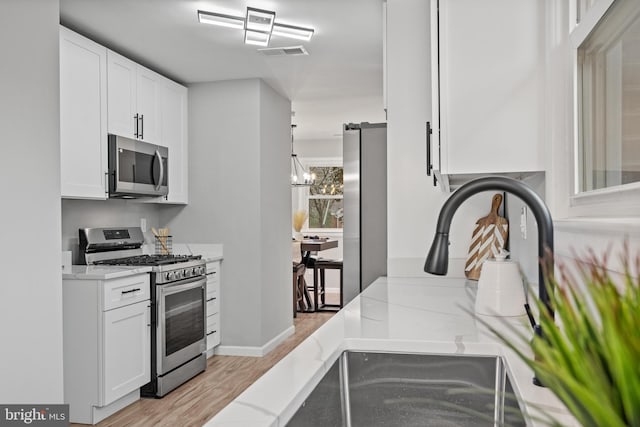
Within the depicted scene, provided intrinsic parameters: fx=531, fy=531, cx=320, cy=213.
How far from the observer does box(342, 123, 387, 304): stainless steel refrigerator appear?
338 cm

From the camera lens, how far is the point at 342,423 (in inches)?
44.2

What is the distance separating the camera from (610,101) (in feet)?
4.20

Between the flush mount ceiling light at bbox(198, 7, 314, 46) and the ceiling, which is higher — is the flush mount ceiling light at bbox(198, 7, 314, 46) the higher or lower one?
the lower one

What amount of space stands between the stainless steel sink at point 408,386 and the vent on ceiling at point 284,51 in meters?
2.98

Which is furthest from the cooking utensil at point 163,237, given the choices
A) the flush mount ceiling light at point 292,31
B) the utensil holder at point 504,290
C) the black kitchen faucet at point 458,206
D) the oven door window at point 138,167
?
the black kitchen faucet at point 458,206

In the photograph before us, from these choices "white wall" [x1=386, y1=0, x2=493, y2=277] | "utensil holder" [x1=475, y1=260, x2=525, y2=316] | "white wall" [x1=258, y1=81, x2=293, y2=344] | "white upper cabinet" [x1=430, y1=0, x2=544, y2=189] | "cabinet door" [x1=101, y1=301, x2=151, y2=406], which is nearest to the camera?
"utensil holder" [x1=475, y1=260, x2=525, y2=316]

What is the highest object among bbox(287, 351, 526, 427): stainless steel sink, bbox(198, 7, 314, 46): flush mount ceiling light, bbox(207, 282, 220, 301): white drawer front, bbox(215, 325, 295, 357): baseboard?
bbox(198, 7, 314, 46): flush mount ceiling light

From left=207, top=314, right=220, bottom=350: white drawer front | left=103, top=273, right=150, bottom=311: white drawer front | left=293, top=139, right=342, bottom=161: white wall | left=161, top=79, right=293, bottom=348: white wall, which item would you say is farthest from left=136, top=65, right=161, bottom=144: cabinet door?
left=293, top=139, right=342, bottom=161: white wall

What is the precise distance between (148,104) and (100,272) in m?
1.54

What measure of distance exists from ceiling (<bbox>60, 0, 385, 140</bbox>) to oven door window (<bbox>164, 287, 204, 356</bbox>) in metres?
1.78

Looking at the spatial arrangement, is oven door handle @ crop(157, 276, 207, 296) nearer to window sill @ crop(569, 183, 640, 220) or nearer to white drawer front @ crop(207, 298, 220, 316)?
white drawer front @ crop(207, 298, 220, 316)

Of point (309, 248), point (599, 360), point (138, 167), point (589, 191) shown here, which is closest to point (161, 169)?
point (138, 167)

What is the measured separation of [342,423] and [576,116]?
1.10 metres

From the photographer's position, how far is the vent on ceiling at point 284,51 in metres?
3.81
